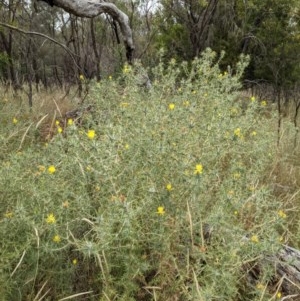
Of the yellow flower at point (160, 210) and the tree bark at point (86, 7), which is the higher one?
the tree bark at point (86, 7)

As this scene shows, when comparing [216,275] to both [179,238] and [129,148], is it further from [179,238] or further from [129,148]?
[129,148]

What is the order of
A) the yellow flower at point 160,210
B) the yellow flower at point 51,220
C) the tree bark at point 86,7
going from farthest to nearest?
1. the tree bark at point 86,7
2. the yellow flower at point 160,210
3. the yellow flower at point 51,220

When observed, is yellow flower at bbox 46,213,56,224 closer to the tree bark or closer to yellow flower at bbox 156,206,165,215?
yellow flower at bbox 156,206,165,215

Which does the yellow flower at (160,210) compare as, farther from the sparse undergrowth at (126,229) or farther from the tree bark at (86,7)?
the tree bark at (86,7)

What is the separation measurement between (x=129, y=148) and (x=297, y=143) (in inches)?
132

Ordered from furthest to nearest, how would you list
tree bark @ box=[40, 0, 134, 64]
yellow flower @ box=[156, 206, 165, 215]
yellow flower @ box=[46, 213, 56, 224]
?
tree bark @ box=[40, 0, 134, 64] → yellow flower @ box=[156, 206, 165, 215] → yellow flower @ box=[46, 213, 56, 224]

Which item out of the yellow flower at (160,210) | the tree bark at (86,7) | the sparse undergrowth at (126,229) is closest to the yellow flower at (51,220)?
the sparse undergrowth at (126,229)

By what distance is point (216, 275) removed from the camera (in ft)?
6.25

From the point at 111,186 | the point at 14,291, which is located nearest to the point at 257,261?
the point at 111,186

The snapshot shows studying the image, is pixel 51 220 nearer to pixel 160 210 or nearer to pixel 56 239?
pixel 56 239

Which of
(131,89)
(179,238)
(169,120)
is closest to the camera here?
(179,238)

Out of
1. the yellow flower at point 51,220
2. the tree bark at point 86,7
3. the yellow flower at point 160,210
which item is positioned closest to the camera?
the yellow flower at point 51,220

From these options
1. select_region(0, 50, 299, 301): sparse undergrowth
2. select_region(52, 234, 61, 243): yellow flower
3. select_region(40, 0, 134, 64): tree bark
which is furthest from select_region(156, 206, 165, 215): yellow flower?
select_region(40, 0, 134, 64): tree bark

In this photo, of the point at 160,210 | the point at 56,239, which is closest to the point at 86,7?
the point at 160,210
